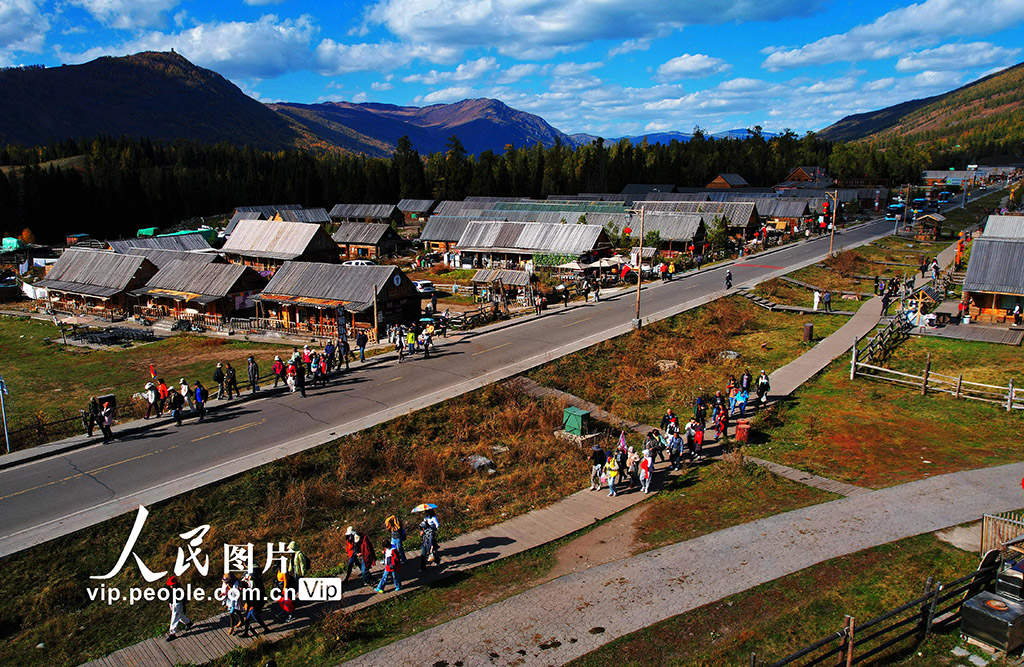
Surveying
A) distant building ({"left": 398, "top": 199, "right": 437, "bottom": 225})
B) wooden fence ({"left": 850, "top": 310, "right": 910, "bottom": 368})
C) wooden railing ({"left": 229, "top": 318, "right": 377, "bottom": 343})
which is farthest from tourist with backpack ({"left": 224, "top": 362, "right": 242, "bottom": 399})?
distant building ({"left": 398, "top": 199, "right": 437, "bottom": 225})

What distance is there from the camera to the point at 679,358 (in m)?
35.6

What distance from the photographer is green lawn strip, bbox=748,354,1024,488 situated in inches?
810

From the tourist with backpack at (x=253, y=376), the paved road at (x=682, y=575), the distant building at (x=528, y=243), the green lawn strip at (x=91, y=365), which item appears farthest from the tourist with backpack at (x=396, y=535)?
the distant building at (x=528, y=243)

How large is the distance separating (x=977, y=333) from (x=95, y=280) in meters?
66.3

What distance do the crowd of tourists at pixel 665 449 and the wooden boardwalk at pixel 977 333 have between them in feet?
54.4

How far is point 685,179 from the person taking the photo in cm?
15200

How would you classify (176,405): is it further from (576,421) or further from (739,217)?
(739,217)

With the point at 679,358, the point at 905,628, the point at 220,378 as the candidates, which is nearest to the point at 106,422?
the point at 220,378

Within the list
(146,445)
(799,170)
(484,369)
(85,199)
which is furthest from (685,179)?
(146,445)

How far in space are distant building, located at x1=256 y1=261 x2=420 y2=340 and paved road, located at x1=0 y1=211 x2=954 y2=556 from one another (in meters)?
6.58

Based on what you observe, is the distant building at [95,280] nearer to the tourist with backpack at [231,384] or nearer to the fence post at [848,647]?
the tourist with backpack at [231,384]

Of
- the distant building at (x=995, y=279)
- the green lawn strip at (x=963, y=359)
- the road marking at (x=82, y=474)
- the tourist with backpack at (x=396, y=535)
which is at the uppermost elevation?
the distant building at (x=995, y=279)

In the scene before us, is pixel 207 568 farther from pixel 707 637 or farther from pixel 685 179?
pixel 685 179

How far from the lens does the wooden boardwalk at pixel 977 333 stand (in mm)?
34625
